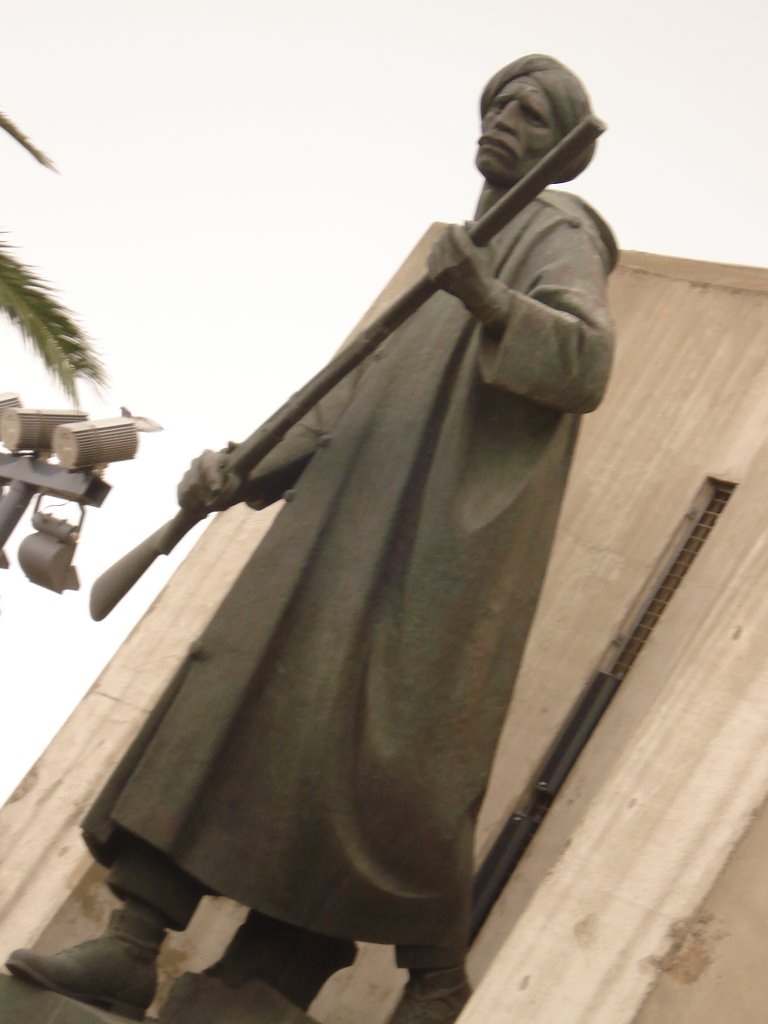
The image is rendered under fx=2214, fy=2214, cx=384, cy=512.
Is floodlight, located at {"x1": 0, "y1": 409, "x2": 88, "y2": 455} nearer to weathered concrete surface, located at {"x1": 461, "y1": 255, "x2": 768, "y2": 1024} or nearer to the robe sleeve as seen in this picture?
weathered concrete surface, located at {"x1": 461, "y1": 255, "x2": 768, "y2": 1024}

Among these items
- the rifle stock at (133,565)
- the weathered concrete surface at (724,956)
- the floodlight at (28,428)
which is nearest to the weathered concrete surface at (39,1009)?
the rifle stock at (133,565)

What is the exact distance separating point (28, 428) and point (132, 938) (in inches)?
110

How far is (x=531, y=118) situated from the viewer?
5.84 metres

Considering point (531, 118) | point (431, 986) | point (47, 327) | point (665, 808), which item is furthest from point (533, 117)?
point (47, 327)

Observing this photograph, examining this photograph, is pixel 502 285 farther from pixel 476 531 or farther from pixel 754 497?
pixel 754 497

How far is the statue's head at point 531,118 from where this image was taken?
5828 mm

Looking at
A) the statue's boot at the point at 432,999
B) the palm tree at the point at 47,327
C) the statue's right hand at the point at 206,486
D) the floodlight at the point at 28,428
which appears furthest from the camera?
the palm tree at the point at 47,327

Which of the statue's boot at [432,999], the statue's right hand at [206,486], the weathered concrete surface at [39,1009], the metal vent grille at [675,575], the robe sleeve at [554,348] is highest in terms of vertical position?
the robe sleeve at [554,348]

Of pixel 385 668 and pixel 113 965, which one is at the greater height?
pixel 385 668

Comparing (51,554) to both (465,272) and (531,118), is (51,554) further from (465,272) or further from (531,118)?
(465,272)

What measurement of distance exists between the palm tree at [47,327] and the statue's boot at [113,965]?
13.9 ft

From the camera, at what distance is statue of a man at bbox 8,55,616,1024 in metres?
5.29

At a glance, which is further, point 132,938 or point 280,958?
point 280,958

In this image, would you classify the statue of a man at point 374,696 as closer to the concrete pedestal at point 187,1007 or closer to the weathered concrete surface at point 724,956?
the concrete pedestal at point 187,1007
